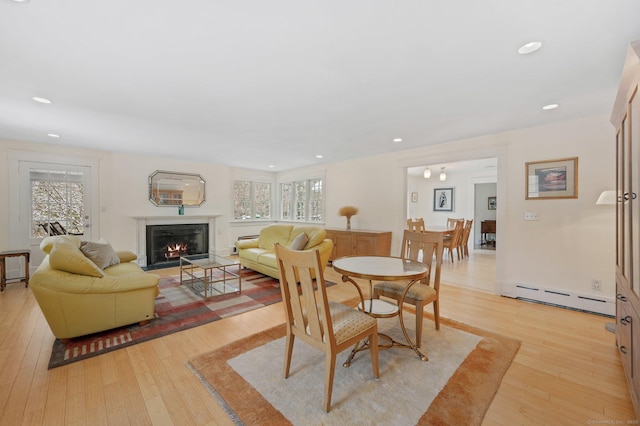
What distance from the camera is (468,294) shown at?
383cm

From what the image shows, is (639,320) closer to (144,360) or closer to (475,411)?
(475,411)

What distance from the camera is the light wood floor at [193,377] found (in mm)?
1597

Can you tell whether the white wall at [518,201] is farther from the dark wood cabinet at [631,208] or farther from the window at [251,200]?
the window at [251,200]

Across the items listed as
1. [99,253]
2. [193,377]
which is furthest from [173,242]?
[193,377]

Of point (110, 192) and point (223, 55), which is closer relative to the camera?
point (223, 55)

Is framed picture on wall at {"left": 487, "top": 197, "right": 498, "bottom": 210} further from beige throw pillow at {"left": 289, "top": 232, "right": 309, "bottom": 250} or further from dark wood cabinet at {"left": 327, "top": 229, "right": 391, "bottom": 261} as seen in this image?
beige throw pillow at {"left": 289, "top": 232, "right": 309, "bottom": 250}

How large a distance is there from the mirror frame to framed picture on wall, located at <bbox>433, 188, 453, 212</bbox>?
6.97 meters

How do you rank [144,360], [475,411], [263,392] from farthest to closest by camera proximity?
[144,360]
[263,392]
[475,411]

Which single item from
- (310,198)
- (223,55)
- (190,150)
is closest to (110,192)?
(190,150)

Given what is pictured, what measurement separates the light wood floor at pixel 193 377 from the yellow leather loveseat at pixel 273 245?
4.40ft

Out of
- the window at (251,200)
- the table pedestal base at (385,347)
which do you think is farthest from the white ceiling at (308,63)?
the window at (251,200)

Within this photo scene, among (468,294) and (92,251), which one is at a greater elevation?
(92,251)

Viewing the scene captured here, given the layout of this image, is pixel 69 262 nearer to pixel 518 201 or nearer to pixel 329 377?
pixel 329 377

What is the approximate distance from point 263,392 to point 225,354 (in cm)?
63
